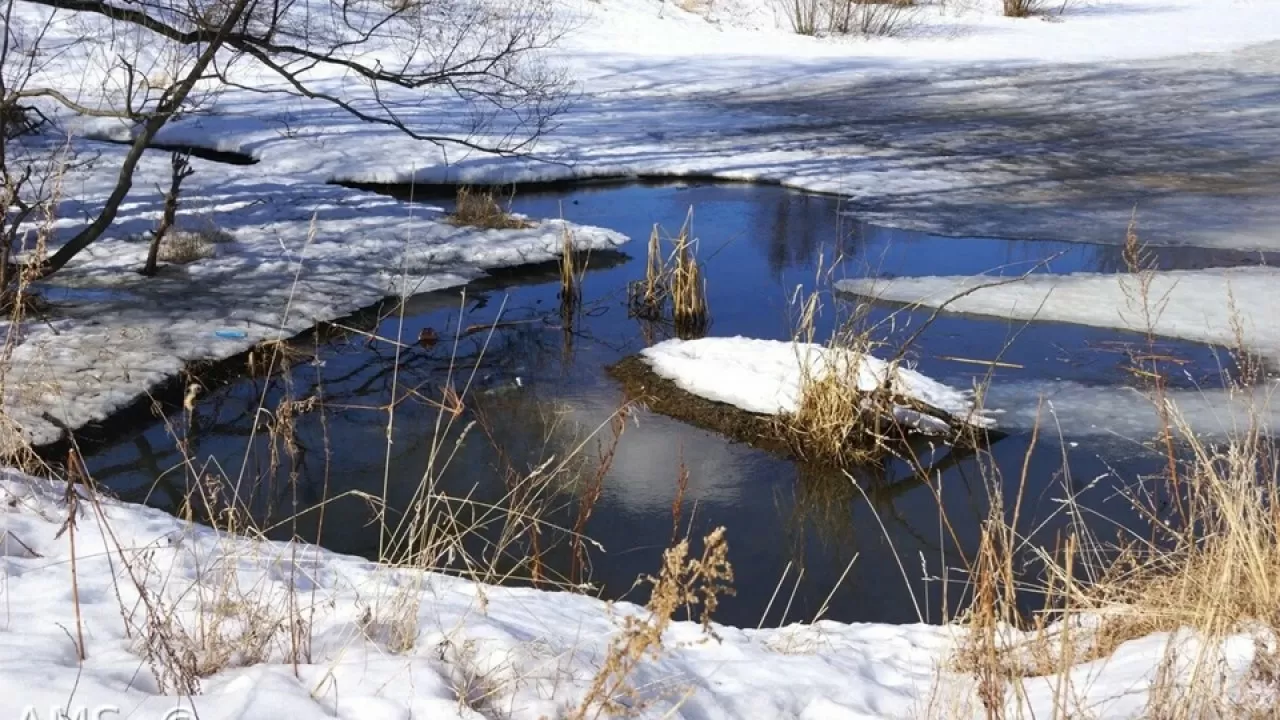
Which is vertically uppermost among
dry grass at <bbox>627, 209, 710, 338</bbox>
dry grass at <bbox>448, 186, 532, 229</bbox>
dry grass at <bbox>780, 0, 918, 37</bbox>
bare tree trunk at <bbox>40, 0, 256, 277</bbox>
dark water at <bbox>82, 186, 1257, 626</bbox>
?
dry grass at <bbox>780, 0, 918, 37</bbox>

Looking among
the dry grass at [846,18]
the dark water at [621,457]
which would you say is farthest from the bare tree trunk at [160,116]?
the dry grass at [846,18]

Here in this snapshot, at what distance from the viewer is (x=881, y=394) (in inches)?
241

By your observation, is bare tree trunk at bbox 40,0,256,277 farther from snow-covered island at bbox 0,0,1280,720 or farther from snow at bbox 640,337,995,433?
snow at bbox 640,337,995,433

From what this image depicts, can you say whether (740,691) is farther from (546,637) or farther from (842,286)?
(842,286)

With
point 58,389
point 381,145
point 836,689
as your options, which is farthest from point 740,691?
point 381,145

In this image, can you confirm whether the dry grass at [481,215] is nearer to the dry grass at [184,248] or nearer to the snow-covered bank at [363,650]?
the dry grass at [184,248]

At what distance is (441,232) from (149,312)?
9.19 feet

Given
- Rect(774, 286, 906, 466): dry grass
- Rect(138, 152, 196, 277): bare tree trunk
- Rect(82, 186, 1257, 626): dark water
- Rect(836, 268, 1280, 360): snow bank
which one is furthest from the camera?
Rect(138, 152, 196, 277): bare tree trunk

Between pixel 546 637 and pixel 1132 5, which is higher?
pixel 1132 5


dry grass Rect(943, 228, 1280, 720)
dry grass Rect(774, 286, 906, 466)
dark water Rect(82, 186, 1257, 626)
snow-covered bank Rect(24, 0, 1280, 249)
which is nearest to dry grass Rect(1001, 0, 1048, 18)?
snow-covered bank Rect(24, 0, 1280, 249)

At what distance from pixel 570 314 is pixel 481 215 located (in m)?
2.05

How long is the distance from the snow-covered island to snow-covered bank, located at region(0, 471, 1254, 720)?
14 millimetres

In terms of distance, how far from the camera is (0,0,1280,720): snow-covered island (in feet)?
9.37

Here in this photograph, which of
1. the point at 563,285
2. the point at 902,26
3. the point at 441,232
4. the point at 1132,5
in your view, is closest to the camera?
the point at 563,285
